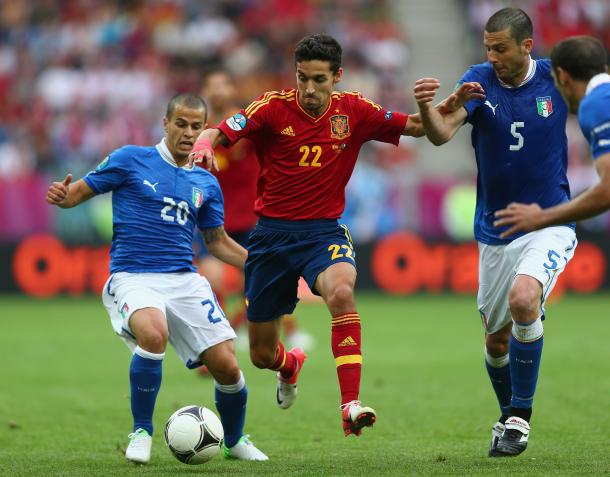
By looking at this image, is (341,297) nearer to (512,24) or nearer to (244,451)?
(244,451)

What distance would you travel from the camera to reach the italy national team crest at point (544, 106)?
745cm

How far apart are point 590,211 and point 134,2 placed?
19880 mm

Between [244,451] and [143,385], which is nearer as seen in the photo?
[143,385]

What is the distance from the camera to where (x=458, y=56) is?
25500 mm

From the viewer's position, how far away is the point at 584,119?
612 cm

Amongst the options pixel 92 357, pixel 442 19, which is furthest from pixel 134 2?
pixel 92 357

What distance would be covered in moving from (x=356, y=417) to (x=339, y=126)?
2.02 m

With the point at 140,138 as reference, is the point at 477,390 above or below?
below

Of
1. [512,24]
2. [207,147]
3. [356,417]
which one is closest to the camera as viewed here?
[356,417]

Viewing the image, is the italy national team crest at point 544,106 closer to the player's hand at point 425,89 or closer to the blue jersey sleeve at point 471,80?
the blue jersey sleeve at point 471,80

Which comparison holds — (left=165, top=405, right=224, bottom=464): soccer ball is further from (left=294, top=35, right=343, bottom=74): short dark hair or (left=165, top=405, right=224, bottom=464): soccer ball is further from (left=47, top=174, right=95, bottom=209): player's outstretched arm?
(left=294, top=35, right=343, bottom=74): short dark hair

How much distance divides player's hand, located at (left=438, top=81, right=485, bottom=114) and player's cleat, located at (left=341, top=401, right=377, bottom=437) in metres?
2.02

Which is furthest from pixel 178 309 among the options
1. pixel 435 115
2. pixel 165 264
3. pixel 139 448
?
pixel 435 115

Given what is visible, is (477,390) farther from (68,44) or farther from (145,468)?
(68,44)
